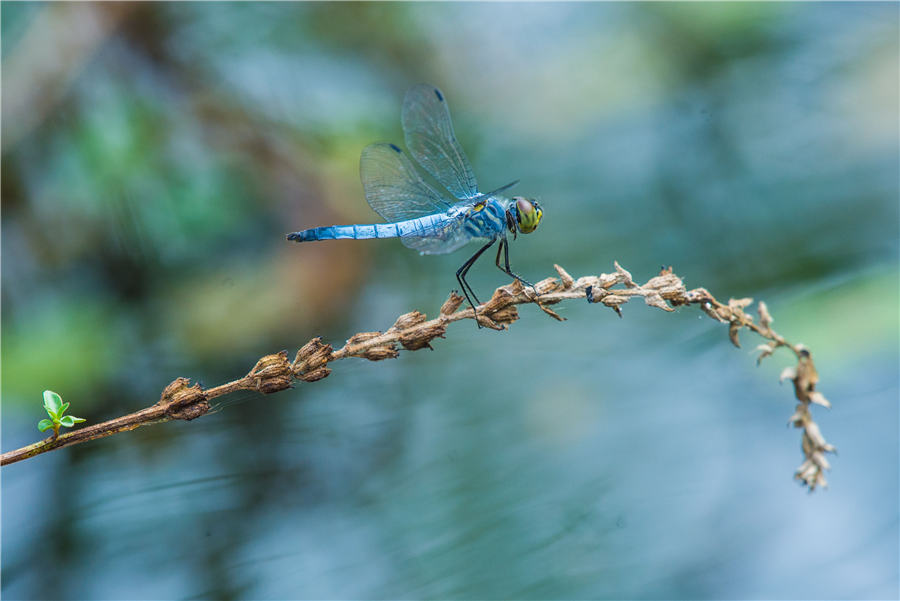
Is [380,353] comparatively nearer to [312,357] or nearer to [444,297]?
[312,357]

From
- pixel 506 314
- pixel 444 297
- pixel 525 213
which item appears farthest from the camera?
pixel 444 297

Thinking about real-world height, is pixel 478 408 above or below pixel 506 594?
above

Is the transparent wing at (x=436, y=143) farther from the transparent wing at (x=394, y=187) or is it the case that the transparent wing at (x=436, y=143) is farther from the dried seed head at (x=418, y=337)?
the dried seed head at (x=418, y=337)

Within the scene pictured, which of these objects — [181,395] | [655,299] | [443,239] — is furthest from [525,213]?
[181,395]

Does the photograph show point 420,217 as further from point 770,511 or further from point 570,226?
point 770,511

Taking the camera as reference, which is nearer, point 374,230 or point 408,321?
point 408,321

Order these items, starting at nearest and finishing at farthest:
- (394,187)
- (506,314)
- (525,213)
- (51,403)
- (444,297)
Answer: (51,403) < (506,314) < (525,213) < (394,187) < (444,297)

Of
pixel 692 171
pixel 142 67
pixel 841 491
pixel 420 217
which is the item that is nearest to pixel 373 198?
pixel 420 217
